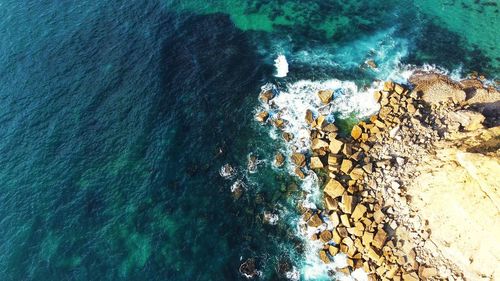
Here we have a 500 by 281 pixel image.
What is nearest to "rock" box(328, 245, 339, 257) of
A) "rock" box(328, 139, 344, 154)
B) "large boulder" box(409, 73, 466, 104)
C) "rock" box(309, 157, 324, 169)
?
"rock" box(309, 157, 324, 169)

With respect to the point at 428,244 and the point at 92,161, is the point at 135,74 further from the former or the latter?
the point at 428,244

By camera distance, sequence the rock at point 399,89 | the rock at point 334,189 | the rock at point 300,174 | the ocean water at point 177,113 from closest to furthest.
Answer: the ocean water at point 177,113 → the rock at point 334,189 → the rock at point 300,174 → the rock at point 399,89

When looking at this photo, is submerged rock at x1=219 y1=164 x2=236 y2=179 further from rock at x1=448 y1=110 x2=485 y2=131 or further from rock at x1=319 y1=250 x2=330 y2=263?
rock at x1=448 y1=110 x2=485 y2=131

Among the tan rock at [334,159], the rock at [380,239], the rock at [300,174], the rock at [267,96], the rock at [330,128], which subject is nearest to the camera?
the rock at [380,239]

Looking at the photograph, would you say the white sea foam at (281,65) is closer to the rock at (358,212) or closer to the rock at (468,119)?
the rock at (468,119)

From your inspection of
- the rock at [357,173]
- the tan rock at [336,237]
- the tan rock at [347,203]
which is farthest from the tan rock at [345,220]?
the rock at [357,173]
